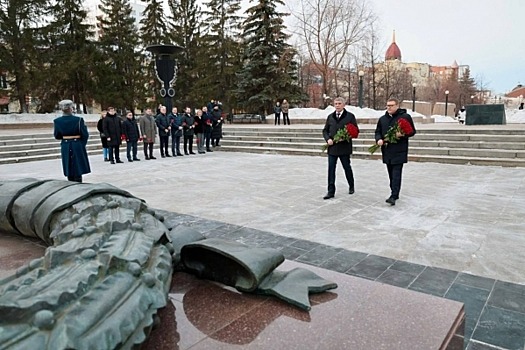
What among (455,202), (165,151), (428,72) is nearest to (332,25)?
(165,151)

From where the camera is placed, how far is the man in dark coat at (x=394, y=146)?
234 inches

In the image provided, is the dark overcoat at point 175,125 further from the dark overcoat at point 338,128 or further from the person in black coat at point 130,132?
the dark overcoat at point 338,128

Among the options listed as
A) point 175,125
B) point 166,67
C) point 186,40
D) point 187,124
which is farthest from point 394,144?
point 186,40

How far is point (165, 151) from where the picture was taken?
13367 mm

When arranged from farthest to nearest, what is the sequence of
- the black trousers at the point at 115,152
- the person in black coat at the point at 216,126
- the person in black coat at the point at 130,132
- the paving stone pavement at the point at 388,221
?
1. the person in black coat at the point at 216,126
2. the person in black coat at the point at 130,132
3. the black trousers at the point at 115,152
4. the paving stone pavement at the point at 388,221

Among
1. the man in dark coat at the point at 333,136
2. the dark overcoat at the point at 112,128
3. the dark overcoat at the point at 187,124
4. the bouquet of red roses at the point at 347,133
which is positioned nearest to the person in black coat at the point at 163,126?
the dark overcoat at the point at 187,124

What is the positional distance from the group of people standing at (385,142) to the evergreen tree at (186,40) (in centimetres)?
2736

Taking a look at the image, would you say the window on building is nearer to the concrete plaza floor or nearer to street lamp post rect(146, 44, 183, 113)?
street lamp post rect(146, 44, 183, 113)

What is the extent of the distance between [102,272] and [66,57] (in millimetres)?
30945

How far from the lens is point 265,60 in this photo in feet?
86.7

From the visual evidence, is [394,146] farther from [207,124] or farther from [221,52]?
[221,52]

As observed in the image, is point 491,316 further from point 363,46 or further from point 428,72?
point 428,72

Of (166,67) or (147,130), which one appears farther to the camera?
(166,67)

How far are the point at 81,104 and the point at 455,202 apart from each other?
101 feet
